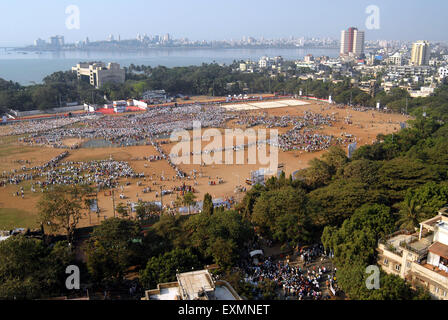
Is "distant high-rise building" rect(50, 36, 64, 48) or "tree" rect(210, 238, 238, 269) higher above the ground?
"distant high-rise building" rect(50, 36, 64, 48)

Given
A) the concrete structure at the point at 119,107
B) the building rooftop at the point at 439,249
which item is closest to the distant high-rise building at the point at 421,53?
the concrete structure at the point at 119,107

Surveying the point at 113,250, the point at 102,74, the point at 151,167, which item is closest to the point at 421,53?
the point at 102,74

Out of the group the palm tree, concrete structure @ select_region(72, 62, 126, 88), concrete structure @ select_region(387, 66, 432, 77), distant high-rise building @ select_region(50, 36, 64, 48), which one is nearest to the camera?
the palm tree

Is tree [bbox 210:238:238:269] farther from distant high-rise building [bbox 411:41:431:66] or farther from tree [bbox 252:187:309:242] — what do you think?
distant high-rise building [bbox 411:41:431:66]

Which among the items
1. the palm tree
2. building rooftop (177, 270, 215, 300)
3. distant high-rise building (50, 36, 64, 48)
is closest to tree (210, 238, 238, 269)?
building rooftop (177, 270, 215, 300)
